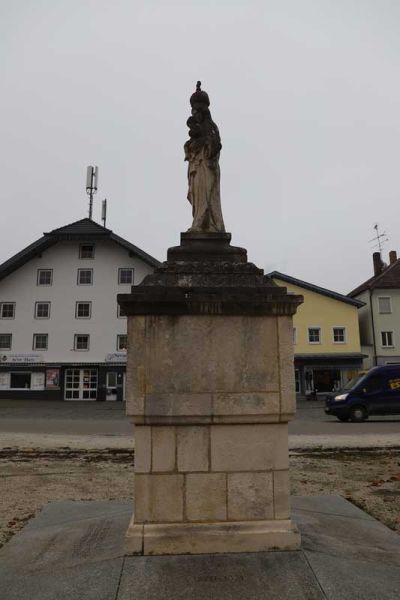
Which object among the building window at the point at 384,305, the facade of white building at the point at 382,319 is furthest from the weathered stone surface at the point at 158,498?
the building window at the point at 384,305

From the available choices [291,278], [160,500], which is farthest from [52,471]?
[291,278]

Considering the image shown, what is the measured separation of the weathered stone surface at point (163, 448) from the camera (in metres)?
4.71

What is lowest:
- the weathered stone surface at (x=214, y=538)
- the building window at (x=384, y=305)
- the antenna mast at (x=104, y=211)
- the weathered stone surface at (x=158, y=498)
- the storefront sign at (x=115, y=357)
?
the weathered stone surface at (x=214, y=538)


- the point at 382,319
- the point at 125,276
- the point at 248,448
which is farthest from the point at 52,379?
the point at 248,448

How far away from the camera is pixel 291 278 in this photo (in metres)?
40.8

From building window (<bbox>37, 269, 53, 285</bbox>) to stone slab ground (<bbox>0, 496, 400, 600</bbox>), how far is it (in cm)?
3548

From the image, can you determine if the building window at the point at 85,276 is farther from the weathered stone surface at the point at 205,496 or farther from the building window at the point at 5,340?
the weathered stone surface at the point at 205,496

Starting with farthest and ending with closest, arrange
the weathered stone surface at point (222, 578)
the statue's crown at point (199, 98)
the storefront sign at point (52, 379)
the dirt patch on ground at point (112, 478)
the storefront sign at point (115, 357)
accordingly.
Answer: the storefront sign at point (115, 357)
the storefront sign at point (52, 379)
the dirt patch on ground at point (112, 478)
the statue's crown at point (199, 98)
the weathered stone surface at point (222, 578)

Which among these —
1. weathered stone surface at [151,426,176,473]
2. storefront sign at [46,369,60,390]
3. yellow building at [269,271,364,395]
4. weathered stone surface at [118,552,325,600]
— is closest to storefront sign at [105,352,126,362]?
storefront sign at [46,369,60,390]

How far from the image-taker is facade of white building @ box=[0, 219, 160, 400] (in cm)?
3750

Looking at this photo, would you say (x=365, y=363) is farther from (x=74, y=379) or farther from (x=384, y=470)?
(x=384, y=470)

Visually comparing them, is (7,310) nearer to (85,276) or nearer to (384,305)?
(85,276)

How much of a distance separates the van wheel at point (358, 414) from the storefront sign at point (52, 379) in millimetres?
23101

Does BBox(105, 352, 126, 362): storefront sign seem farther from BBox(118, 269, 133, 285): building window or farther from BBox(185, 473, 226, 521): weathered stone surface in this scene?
BBox(185, 473, 226, 521): weathered stone surface
